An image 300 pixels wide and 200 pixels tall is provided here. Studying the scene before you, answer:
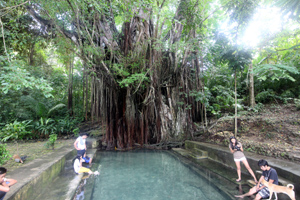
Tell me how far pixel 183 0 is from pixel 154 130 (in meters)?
4.81

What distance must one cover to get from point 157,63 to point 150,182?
3668 mm

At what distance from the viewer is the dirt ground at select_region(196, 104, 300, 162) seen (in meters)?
3.34

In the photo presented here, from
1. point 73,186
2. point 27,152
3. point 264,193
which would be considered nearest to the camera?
point 264,193

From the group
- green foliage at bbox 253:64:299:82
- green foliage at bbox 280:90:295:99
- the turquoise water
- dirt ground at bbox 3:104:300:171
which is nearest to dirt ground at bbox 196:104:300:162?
dirt ground at bbox 3:104:300:171

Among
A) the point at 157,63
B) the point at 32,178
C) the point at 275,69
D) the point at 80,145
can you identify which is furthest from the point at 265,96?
the point at 32,178

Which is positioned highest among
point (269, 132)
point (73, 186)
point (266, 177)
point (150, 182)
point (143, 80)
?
point (143, 80)

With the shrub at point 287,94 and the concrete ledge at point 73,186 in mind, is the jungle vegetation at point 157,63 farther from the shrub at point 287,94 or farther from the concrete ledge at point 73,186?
the concrete ledge at point 73,186

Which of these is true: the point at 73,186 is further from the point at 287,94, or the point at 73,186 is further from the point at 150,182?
the point at 287,94

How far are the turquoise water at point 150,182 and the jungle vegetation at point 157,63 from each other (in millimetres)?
2223

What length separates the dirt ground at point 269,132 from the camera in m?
3.34

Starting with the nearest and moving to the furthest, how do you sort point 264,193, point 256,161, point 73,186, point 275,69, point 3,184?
point 3,184
point 264,193
point 73,186
point 275,69
point 256,161

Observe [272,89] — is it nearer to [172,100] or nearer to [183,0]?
[172,100]

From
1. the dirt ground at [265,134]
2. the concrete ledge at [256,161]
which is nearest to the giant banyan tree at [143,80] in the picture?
the dirt ground at [265,134]

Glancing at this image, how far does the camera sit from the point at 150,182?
315 cm
